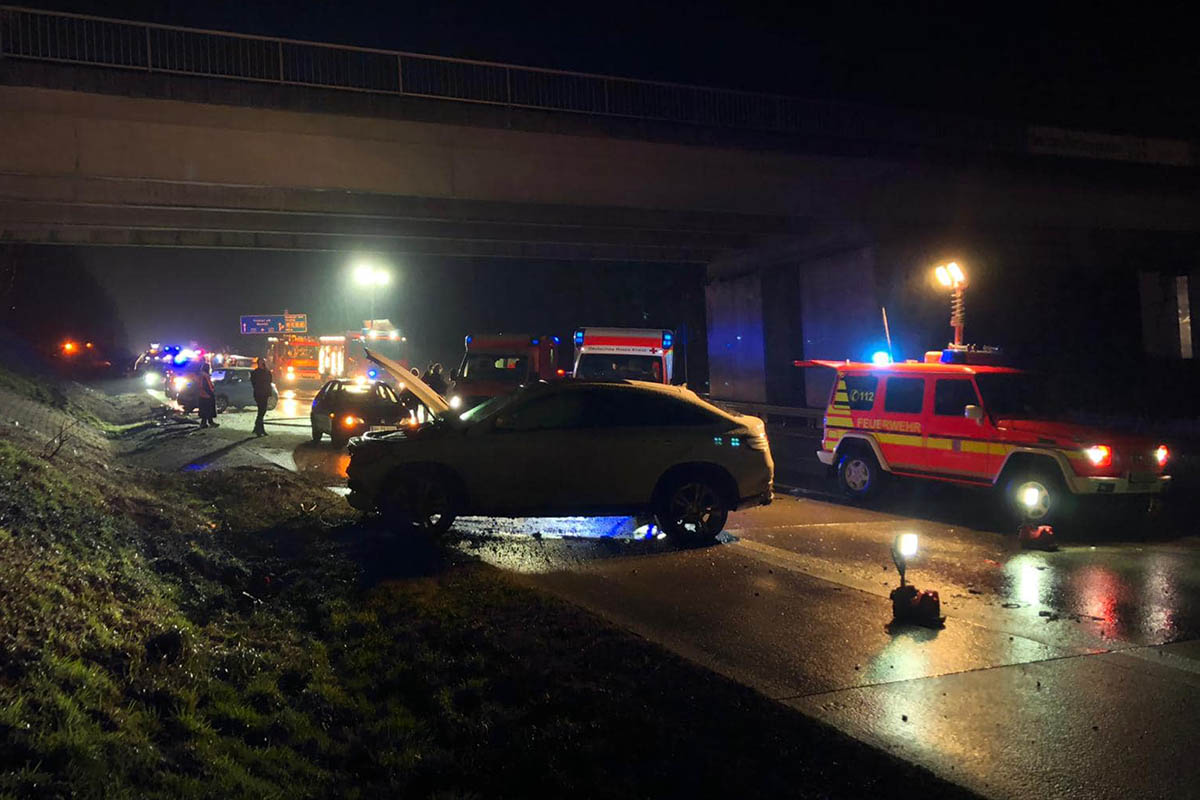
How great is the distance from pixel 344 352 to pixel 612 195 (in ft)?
63.6

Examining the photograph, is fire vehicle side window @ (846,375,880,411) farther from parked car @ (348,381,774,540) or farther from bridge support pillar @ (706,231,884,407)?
bridge support pillar @ (706,231,884,407)

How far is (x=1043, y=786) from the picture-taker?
153 inches

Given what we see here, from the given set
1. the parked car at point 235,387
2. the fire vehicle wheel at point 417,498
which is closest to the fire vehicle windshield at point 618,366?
the fire vehicle wheel at point 417,498

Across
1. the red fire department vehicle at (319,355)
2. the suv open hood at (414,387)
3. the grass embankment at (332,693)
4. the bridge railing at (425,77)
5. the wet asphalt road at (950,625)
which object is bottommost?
the wet asphalt road at (950,625)

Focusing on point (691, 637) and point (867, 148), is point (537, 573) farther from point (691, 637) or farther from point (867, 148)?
point (867, 148)

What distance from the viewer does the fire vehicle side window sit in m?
12.2

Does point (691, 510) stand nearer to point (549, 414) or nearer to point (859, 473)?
point (549, 414)

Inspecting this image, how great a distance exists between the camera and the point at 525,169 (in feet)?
62.3

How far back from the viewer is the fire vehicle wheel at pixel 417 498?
352 inches

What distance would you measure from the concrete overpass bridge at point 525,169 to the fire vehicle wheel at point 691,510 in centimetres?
1132

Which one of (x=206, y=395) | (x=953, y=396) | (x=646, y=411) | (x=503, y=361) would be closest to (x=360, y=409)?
(x=503, y=361)

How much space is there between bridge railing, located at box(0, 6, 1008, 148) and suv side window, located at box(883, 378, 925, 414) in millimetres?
9691

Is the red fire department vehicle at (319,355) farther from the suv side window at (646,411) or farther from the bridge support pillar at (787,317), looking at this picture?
the suv side window at (646,411)

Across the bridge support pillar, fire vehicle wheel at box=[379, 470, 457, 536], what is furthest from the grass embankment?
the bridge support pillar
